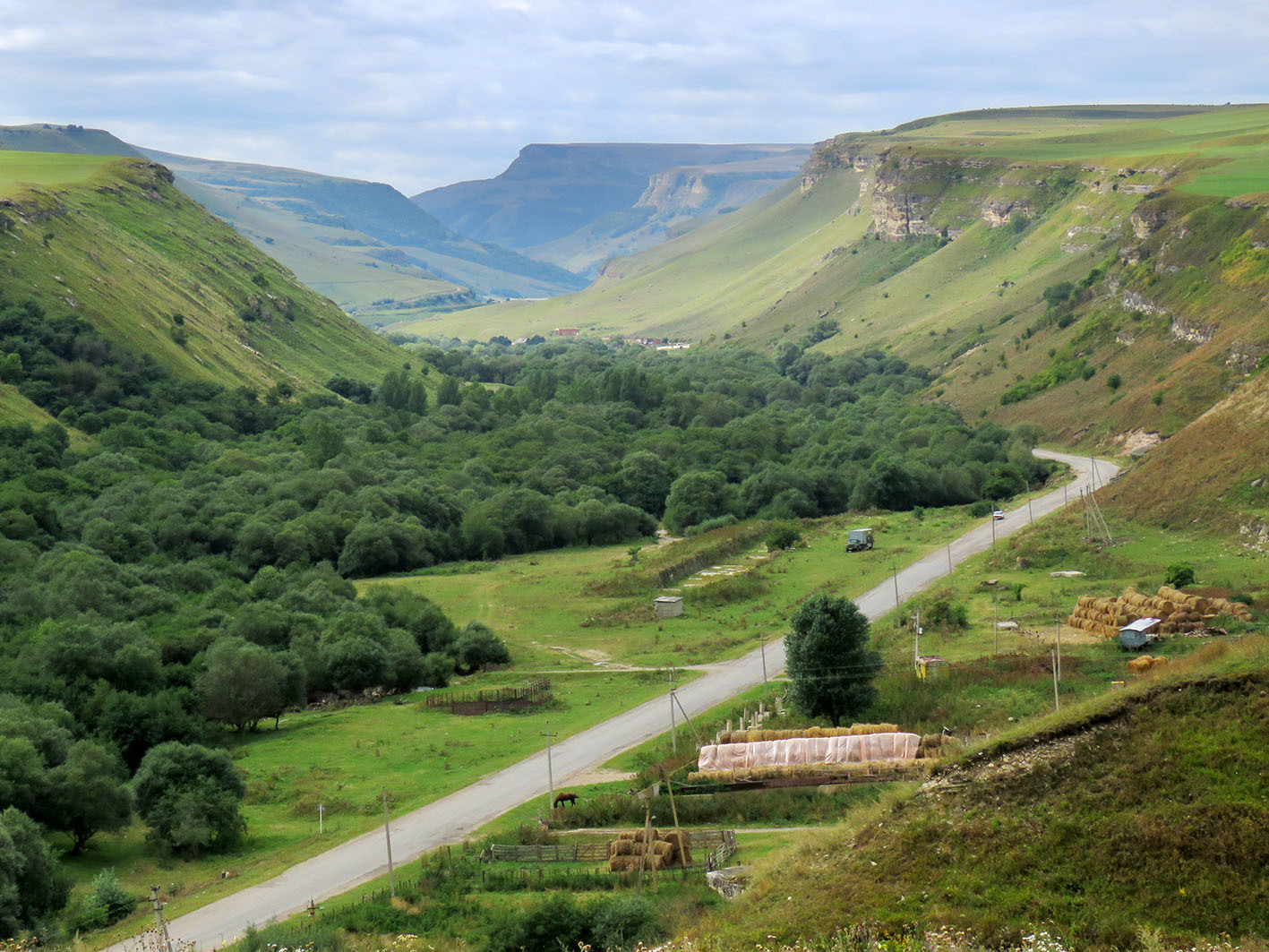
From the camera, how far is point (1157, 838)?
24422 millimetres

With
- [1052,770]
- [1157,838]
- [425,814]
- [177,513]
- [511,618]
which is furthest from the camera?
[177,513]

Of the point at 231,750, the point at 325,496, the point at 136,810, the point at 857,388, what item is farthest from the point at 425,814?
the point at 857,388

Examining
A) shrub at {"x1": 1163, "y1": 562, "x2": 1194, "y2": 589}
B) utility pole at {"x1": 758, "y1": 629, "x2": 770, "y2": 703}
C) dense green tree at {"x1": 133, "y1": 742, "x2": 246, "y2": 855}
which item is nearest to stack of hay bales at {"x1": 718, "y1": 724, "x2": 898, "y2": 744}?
utility pole at {"x1": 758, "y1": 629, "x2": 770, "y2": 703}

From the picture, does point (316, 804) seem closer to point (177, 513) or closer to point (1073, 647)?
point (1073, 647)

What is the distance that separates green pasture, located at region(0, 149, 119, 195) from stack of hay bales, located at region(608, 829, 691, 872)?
139 m

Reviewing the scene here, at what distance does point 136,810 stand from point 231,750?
31.6 feet

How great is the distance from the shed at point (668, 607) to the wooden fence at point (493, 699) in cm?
1328

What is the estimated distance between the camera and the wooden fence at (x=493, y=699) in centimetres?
5503

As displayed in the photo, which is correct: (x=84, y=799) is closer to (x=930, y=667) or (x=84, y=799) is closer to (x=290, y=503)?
(x=930, y=667)

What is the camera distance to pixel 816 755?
39812mm

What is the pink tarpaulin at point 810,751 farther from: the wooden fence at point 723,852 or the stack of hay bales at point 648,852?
the stack of hay bales at point 648,852

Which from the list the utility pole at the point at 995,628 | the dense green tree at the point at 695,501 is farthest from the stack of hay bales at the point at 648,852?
the dense green tree at the point at 695,501

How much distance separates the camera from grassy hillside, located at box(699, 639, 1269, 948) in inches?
912

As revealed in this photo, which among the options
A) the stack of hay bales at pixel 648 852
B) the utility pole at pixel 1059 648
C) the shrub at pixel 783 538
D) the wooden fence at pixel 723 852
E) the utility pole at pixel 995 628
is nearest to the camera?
the wooden fence at pixel 723 852
